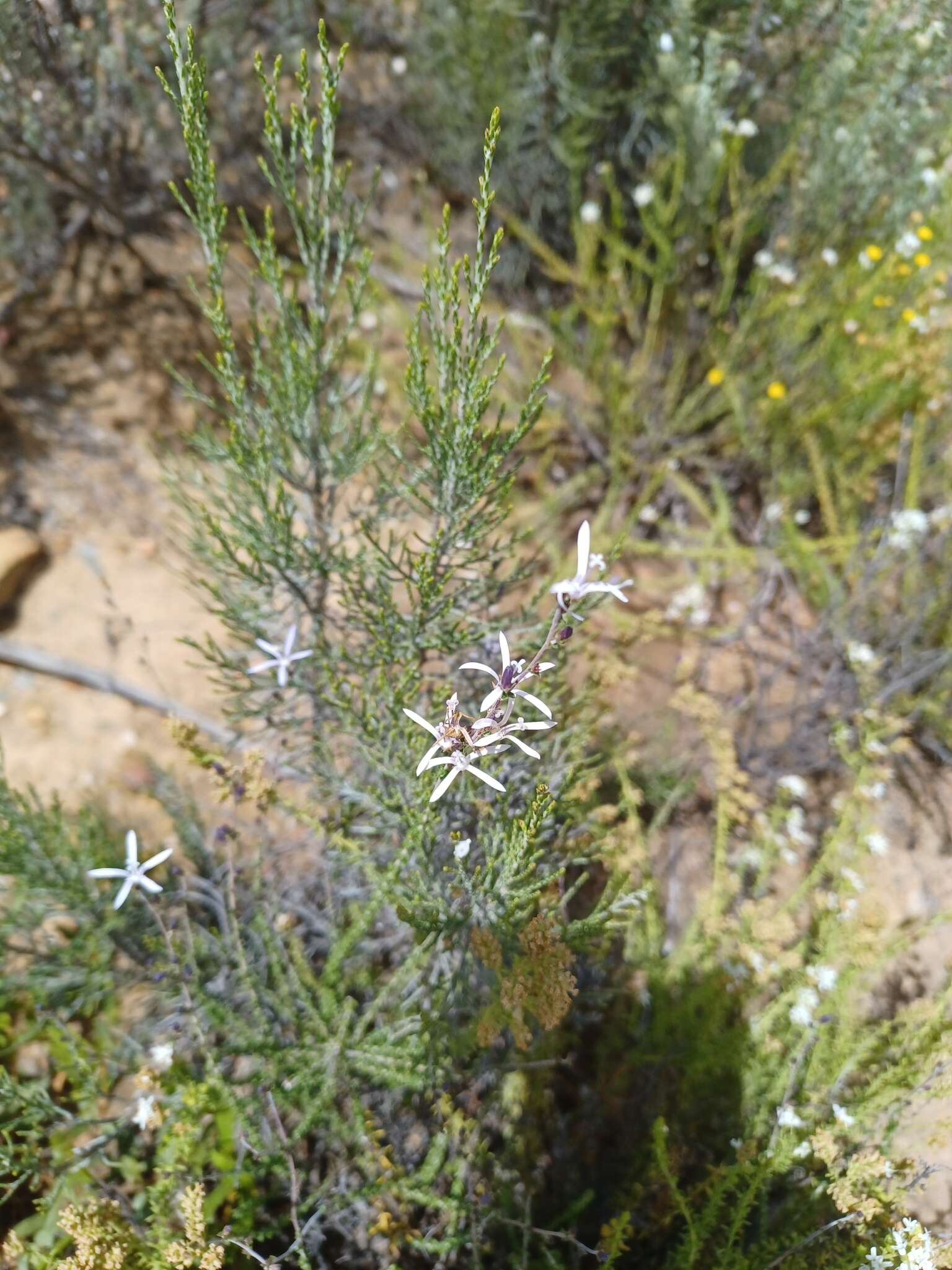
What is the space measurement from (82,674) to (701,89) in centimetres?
282

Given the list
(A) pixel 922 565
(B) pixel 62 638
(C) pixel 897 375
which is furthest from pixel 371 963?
(C) pixel 897 375

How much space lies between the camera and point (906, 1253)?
4.29 ft

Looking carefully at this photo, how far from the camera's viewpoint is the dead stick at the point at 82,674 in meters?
2.79

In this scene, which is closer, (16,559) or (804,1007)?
(804,1007)

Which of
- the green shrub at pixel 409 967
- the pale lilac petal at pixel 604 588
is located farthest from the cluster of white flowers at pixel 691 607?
the pale lilac petal at pixel 604 588

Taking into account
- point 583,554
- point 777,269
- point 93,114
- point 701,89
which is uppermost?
point 701,89

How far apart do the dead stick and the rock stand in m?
0.20

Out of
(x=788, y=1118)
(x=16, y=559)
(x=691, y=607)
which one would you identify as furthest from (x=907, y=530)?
(x=16, y=559)

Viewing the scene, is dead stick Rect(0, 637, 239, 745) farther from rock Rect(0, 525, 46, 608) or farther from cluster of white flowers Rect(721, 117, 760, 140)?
cluster of white flowers Rect(721, 117, 760, 140)

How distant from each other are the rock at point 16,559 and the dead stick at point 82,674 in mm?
200

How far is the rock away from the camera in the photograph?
2992 millimetres

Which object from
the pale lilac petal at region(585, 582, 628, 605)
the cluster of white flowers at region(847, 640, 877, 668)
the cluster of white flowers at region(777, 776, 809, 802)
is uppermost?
the pale lilac petal at region(585, 582, 628, 605)

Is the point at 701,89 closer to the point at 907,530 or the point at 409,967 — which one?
the point at 907,530

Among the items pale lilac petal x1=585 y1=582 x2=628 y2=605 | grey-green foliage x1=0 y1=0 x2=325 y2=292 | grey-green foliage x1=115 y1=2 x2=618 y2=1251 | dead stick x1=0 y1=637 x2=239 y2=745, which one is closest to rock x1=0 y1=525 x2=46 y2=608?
dead stick x1=0 y1=637 x2=239 y2=745
